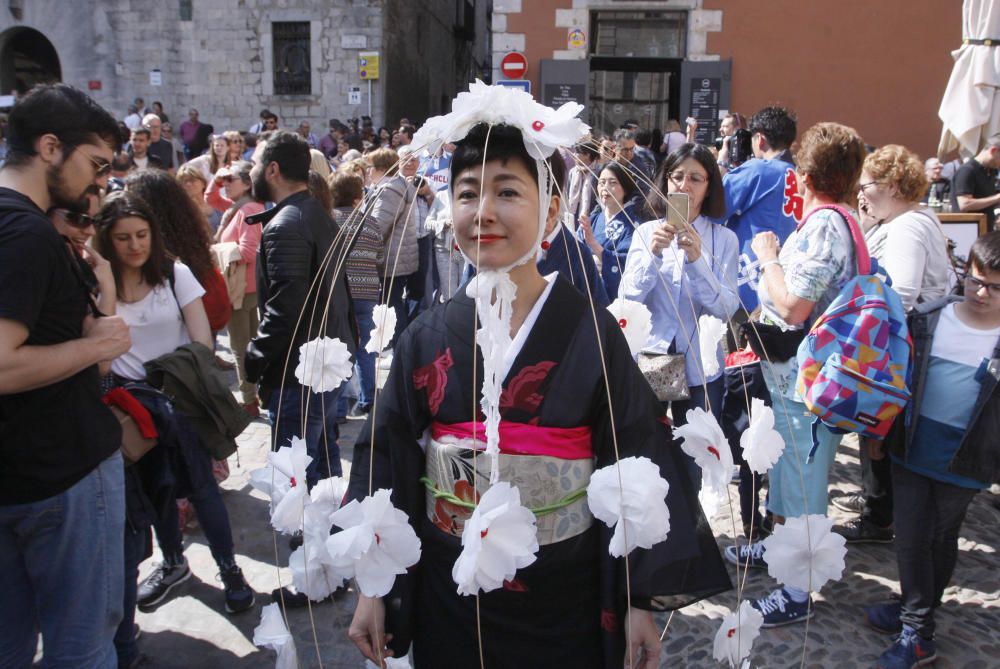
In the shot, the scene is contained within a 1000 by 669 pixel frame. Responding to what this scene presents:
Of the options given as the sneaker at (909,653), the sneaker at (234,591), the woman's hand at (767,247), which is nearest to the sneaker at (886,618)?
the sneaker at (909,653)

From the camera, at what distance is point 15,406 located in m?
1.71

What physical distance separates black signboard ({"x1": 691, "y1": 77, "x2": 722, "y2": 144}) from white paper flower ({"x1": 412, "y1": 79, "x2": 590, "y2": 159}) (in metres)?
9.50

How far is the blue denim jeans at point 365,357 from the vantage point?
5014 mm

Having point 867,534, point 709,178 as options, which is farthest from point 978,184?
point 709,178

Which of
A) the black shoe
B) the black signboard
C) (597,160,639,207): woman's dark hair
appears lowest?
the black shoe

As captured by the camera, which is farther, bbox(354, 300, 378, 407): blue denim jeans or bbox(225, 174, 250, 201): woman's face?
bbox(225, 174, 250, 201): woman's face

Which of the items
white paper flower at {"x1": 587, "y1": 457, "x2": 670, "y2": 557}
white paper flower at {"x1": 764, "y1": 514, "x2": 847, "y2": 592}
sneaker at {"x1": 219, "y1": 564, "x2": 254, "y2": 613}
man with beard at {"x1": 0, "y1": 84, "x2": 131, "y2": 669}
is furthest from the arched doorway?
white paper flower at {"x1": 764, "y1": 514, "x2": 847, "y2": 592}

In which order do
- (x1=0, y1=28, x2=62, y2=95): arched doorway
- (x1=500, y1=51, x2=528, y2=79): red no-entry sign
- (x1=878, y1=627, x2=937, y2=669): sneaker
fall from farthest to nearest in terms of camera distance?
(x1=0, y1=28, x2=62, y2=95): arched doorway, (x1=500, y1=51, x2=528, y2=79): red no-entry sign, (x1=878, y1=627, x2=937, y2=669): sneaker

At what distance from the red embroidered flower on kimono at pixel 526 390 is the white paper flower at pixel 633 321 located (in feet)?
1.44

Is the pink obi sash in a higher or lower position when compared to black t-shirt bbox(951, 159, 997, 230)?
lower

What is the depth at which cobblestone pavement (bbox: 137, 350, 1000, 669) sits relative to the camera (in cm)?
270

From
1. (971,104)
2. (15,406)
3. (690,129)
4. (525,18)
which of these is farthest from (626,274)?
(525,18)

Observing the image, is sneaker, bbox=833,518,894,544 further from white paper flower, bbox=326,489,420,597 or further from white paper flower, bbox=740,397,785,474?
white paper flower, bbox=326,489,420,597

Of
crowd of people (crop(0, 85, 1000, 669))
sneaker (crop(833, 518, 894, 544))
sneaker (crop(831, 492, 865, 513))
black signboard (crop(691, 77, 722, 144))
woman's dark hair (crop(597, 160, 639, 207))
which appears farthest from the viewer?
black signboard (crop(691, 77, 722, 144))
